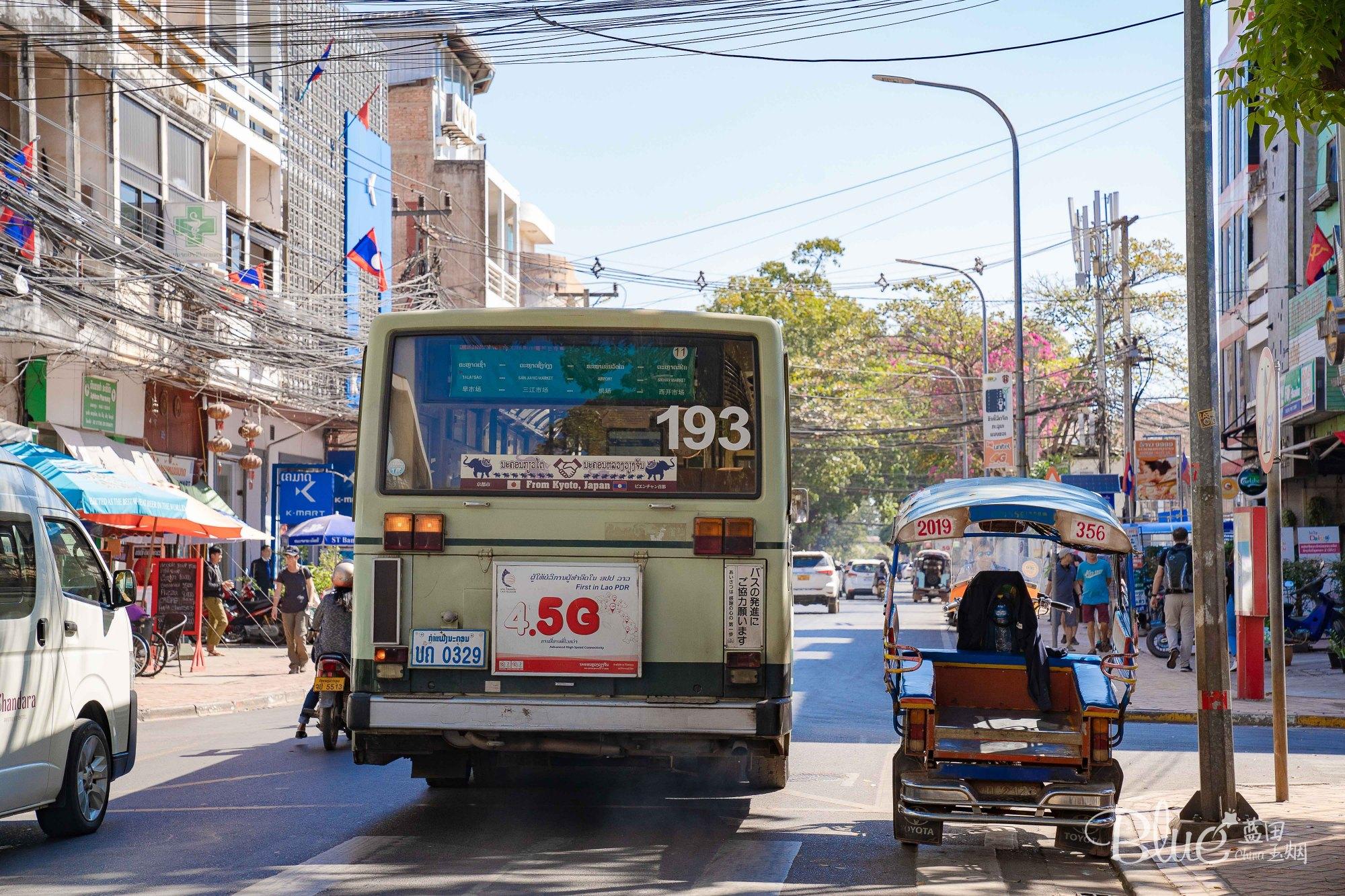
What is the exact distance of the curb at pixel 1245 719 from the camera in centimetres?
1554

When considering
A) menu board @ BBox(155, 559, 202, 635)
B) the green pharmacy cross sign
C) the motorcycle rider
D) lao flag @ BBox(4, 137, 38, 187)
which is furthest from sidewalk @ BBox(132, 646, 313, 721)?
the green pharmacy cross sign

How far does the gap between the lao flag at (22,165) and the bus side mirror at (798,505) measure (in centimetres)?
1166

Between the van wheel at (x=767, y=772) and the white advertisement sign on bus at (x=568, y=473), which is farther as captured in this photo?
the van wheel at (x=767, y=772)

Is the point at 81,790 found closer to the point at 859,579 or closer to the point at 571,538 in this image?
the point at 571,538

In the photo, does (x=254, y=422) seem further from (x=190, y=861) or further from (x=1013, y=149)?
(x=190, y=861)

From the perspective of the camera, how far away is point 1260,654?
1650 centimetres

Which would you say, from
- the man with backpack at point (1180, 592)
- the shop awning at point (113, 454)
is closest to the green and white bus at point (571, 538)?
the man with backpack at point (1180, 592)

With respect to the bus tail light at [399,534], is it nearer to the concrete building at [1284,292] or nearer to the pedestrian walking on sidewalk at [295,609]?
the pedestrian walking on sidewalk at [295,609]

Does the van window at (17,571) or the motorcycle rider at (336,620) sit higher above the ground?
the van window at (17,571)

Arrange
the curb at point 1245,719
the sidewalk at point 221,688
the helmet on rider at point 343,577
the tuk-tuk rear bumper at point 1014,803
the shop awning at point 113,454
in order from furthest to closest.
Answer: the shop awning at point 113,454, the sidewalk at point 221,688, the curb at point 1245,719, the helmet on rider at point 343,577, the tuk-tuk rear bumper at point 1014,803

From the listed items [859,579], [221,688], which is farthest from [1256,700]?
[859,579]

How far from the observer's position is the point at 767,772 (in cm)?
982

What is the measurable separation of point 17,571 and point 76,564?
0.94 meters

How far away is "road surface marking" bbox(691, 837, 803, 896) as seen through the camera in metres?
7.34
